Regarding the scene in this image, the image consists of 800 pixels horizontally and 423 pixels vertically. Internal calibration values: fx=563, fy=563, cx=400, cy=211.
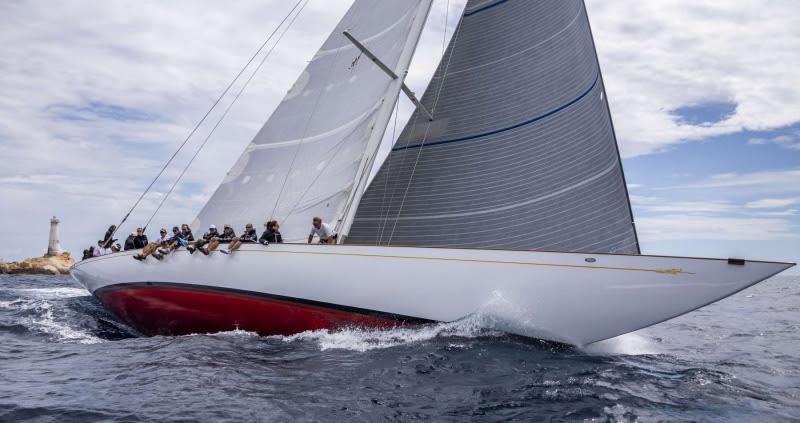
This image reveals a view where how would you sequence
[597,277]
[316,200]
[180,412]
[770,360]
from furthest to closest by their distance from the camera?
[316,200]
[770,360]
[597,277]
[180,412]

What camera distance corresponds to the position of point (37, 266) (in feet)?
157

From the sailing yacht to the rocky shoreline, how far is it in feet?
141

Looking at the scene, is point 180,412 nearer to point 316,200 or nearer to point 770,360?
point 316,200

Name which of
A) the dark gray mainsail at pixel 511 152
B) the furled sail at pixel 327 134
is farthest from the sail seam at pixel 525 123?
the furled sail at pixel 327 134

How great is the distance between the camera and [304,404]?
15.4ft

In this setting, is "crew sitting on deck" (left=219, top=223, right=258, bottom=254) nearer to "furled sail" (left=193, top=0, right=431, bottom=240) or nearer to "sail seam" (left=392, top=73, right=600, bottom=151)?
"furled sail" (left=193, top=0, right=431, bottom=240)

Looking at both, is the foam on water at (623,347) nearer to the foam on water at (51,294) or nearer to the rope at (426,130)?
the rope at (426,130)

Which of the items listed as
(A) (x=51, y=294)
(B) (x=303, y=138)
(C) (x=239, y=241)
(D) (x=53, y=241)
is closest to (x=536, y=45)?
(B) (x=303, y=138)

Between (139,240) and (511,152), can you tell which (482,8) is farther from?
(139,240)

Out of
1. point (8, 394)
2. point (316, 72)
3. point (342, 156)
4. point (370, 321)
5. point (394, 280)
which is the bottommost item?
point (8, 394)

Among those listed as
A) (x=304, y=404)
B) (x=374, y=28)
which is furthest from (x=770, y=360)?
Result: (x=374, y=28)

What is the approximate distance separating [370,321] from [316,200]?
255 centimetres

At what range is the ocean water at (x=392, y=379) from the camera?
179 inches

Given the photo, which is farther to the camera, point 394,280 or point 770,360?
point 770,360
